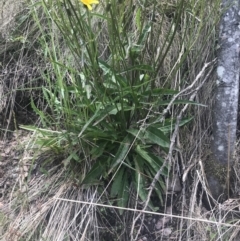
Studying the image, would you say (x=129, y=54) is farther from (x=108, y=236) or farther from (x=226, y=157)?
(x=108, y=236)

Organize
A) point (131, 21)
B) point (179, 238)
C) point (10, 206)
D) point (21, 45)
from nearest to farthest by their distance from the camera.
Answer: point (179, 238) < point (10, 206) < point (131, 21) < point (21, 45)

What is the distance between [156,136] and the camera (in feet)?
6.17

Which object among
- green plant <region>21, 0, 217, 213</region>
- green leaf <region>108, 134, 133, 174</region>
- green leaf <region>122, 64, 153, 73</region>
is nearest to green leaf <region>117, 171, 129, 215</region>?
green plant <region>21, 0, 217, 213</region>

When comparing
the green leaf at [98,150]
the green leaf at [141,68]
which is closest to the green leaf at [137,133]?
the green leaf at [98,150]

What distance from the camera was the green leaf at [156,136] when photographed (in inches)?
73.4

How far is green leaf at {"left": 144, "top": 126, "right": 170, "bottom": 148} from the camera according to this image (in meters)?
1.86

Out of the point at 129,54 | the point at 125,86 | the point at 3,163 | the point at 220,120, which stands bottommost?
the point at 3,163

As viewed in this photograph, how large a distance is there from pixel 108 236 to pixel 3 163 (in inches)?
27.6

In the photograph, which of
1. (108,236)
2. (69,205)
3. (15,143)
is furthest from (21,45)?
(108,236)

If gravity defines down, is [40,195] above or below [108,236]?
above

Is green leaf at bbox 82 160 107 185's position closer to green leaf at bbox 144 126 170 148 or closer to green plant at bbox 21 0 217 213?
green plant at bbox 21 0 217 213

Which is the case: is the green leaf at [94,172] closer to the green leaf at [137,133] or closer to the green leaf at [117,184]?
the green leaf at [117,184]

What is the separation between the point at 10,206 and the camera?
2.03m

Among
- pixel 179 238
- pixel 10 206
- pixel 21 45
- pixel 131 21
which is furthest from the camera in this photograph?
pixel 21 45
